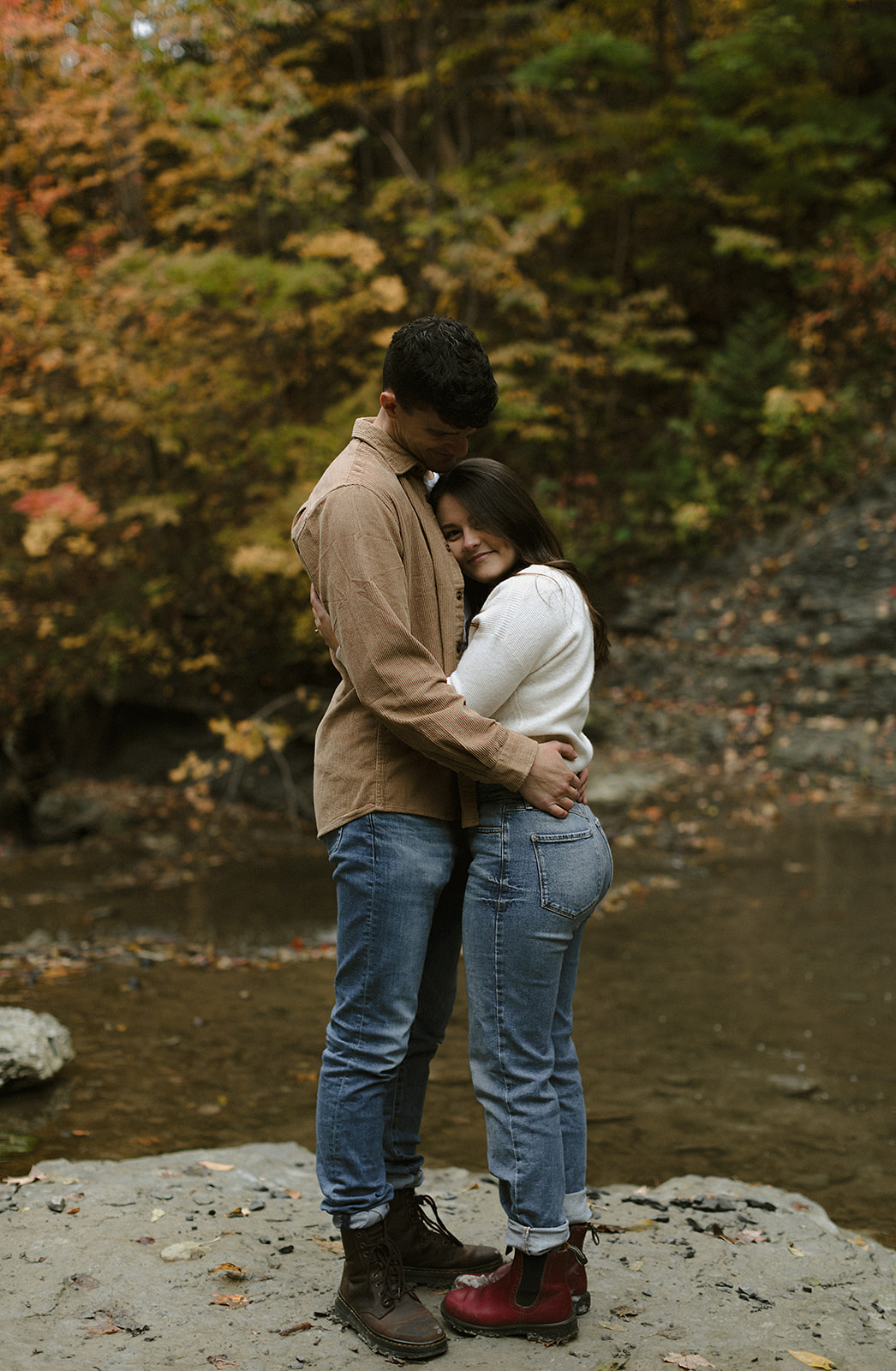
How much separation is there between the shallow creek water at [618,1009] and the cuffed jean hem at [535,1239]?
Result: 1.45 m

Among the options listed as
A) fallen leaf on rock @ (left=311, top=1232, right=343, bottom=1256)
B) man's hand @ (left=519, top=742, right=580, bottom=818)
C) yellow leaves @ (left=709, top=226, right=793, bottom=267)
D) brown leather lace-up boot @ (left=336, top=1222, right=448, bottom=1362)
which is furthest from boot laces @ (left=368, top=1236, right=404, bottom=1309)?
yellow leaves @ (left=709, top=226, right=793, bottom=267)

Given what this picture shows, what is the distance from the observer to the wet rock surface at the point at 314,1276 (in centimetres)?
231

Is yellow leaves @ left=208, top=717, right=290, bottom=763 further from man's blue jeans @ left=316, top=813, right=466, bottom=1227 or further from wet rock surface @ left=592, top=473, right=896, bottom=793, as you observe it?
man's blue jeans @ left=316, top=813, right=466, bottom=1227

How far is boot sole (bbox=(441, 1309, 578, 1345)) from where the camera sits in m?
2.36

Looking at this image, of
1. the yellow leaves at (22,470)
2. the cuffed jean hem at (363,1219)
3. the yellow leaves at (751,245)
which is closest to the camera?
the cuffed jean hem at (363,1219)

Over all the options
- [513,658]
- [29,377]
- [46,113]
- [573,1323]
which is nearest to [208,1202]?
[573,1323]

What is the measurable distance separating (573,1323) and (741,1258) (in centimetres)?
66

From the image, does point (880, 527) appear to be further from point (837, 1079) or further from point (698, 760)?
point (837, 1079)

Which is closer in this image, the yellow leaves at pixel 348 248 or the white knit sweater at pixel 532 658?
the white knit sweater at pixel 532 658

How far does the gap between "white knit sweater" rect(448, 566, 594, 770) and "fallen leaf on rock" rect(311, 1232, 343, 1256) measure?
4.98 ft

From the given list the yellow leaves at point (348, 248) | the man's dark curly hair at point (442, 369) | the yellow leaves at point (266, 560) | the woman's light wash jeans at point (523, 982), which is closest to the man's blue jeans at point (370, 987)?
the woman's light wash jeans at point (523, 982)

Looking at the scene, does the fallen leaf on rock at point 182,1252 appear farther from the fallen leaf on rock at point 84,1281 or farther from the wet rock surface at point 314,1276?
the fallen leaf on rock at point 84,1281

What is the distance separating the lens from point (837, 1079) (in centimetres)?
429

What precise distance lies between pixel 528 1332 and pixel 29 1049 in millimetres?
2479
